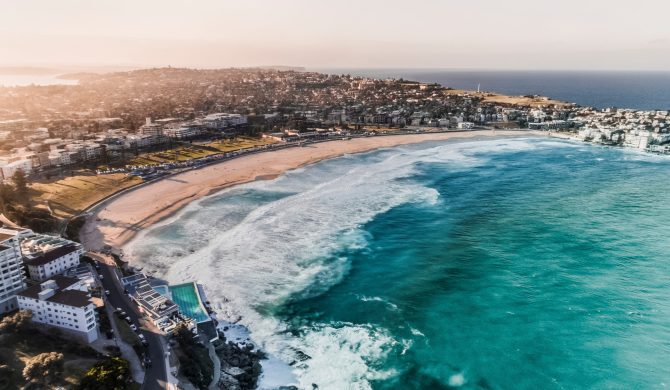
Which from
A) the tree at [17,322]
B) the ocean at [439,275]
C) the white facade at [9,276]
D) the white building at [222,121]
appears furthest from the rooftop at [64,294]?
the white building at [222,121]

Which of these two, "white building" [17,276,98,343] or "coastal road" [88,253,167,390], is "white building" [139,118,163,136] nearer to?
"coastal road" [88,253,167,390]

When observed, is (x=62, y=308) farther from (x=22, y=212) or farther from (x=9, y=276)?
(x=22, y=212)

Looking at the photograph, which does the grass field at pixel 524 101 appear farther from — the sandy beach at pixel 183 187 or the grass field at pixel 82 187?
the grass field at pixel 82 187

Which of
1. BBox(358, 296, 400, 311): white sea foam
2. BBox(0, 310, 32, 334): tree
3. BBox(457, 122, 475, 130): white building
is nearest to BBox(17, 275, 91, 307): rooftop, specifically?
BBox(0, 310, 32, 334): tree

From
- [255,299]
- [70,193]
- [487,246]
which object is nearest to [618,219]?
[487,246]

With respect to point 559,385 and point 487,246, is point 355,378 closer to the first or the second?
point 559,385

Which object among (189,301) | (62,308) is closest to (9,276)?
(62,308)
